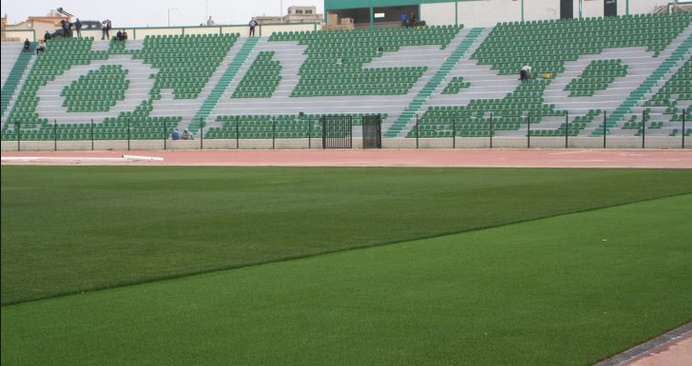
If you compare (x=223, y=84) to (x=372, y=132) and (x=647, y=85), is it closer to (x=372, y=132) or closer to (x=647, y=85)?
(x=372, y=132)

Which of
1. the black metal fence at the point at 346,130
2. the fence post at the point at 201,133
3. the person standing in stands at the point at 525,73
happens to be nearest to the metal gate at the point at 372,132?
the black metal fence at the point at 346,130

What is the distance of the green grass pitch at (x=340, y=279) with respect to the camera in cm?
729

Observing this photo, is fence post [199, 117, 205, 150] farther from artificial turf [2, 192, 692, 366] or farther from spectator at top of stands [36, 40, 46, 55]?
artificial turf [2, 192, 692, 366]

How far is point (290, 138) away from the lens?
56.2 m

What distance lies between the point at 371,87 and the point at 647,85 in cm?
1527

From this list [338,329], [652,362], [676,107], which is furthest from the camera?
[676,107]

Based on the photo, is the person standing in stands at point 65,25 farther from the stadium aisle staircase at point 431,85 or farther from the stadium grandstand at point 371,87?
the stadium aisle staircase at point 431,85

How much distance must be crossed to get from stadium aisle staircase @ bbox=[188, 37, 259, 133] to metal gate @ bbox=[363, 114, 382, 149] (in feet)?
30.1

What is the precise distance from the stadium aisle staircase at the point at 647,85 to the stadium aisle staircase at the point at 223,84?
21.3 metres

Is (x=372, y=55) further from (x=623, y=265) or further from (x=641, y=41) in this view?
(x=623, y=265)

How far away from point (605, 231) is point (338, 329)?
7796mm

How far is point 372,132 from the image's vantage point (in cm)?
5416

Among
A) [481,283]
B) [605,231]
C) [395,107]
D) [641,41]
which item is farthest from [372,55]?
[481,283]

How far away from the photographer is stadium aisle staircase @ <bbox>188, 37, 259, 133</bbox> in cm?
5981
